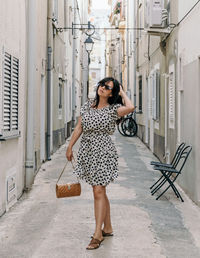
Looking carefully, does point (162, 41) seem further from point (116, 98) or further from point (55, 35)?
point (116, 98)

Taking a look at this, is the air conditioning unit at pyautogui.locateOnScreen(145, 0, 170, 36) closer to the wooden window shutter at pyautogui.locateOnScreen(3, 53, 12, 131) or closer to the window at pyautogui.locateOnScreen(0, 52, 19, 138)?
the window at pyautogui.locateOnScreen(0, 52, 19, 138)

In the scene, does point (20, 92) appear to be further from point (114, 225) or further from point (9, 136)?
point (114, 225)

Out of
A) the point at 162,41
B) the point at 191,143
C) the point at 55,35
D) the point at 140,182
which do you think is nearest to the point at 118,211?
the point at 191,143

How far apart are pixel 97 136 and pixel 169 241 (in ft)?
4.74

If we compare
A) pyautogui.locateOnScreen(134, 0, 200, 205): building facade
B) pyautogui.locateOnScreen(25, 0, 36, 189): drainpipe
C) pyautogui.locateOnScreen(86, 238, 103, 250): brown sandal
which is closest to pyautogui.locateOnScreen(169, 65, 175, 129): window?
pyautogui.locateOnScreen(134, 0, 200, 205): building facade

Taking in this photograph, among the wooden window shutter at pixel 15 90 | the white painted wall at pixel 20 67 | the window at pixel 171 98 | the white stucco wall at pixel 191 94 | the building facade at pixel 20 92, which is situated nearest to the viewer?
the white painted wall at pixel 20 67

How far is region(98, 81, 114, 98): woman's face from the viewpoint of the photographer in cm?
529

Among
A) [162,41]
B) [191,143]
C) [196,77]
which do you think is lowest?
[191,143]

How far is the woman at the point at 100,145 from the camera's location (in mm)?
5141

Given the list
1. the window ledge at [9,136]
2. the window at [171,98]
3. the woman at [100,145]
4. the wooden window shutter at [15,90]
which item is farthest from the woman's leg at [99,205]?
the window at [171,98]

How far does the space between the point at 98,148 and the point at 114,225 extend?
1333mm

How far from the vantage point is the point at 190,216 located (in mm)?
6883

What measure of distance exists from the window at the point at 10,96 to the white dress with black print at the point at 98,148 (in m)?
1.60

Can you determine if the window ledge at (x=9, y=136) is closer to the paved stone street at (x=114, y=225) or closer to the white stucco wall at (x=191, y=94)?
the paved stone street at (x=114, y=225)
